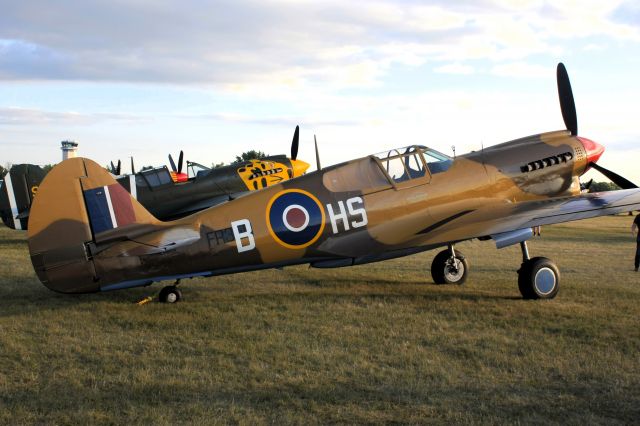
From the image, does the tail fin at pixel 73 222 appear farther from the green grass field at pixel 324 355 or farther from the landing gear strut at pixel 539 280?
the landing gear strut at pixel 539 280

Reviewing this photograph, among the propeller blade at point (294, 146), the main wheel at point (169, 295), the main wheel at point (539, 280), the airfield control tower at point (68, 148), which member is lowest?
the main wheel at point (539, 280)

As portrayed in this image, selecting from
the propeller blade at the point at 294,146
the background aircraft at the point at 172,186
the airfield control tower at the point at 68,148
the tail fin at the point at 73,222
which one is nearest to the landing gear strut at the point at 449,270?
the tail fin at the point at 73,222

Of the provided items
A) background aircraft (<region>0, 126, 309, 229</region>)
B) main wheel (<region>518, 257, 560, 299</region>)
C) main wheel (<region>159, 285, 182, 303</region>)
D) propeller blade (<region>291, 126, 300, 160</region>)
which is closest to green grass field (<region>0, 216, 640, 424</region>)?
main wheel (<region>159, 285, 182, 303</region>)

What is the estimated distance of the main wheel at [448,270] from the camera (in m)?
9.12

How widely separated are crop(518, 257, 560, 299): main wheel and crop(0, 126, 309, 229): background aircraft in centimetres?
915

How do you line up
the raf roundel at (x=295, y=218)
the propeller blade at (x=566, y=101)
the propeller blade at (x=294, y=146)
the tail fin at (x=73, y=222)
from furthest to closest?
the propeller blade at (x=294, y=146)
the propeller blade at (x=566, y=101)
the raf roundel at (x=295, y=218)
the tail fin at (x=73, y=222)

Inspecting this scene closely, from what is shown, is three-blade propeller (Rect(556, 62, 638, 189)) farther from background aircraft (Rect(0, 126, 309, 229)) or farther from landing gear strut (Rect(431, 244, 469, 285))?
background aircraft (Rect(0, 126, 309, 229))

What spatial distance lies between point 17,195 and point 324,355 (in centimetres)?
1292

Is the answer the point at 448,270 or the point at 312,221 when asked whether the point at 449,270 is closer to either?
the point at 448,270

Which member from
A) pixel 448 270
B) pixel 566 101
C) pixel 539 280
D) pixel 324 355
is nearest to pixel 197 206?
pixel 448 270

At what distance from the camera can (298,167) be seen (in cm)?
1661

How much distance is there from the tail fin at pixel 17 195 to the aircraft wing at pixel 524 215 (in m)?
11.9

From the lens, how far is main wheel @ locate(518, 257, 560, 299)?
7.64 meters

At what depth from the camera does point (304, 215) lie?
7.33m
